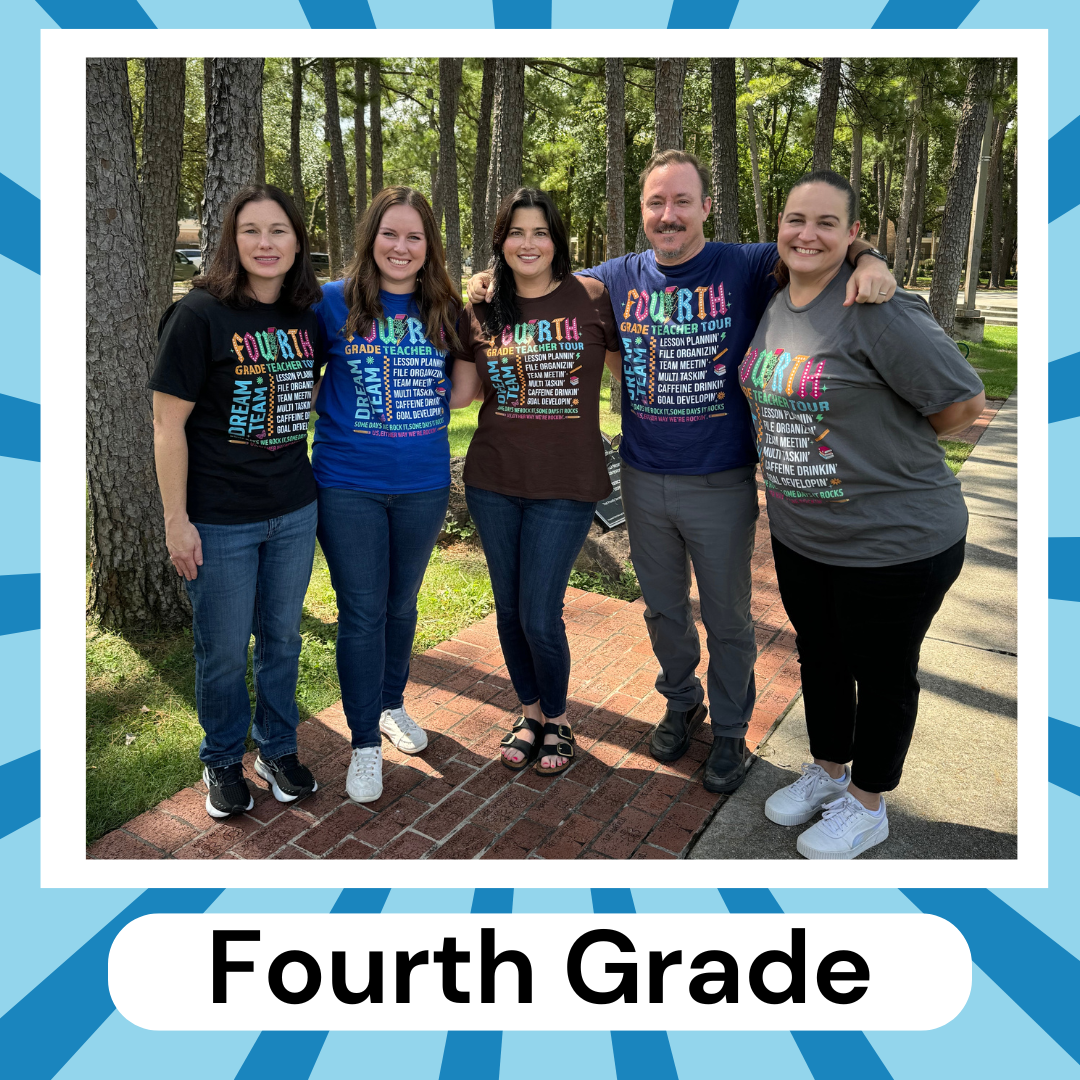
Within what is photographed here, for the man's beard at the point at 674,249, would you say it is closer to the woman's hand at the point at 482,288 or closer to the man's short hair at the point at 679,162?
the man's short hair at the point at 679,162

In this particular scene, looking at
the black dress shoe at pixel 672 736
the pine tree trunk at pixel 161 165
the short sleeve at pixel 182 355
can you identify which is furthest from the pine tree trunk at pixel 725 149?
the short sleeve at pixel 182 355

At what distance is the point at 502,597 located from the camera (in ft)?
11.7

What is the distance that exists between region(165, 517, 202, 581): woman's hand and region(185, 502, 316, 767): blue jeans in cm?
3

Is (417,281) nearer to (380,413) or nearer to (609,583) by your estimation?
(380,413)

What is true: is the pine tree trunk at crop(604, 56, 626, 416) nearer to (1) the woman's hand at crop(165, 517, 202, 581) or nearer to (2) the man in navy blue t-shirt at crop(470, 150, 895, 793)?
(2) the man in navy blue t-shirt at crop(470, 150, 895, 793)

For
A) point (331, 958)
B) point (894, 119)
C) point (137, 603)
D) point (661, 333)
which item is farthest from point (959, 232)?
point (331, 958)

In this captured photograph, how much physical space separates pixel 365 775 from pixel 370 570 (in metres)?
0.84

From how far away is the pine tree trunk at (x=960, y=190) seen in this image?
11.7 m

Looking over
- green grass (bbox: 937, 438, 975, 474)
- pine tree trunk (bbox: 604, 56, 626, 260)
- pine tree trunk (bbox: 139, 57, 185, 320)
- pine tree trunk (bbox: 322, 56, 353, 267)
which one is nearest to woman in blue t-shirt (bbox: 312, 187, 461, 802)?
pine tree trunk (bbox: 139, 57, 185, 320)

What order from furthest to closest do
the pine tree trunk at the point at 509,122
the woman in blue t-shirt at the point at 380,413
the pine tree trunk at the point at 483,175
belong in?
the pine tree trunk at the point at 483,175, the pine tree trunk at the point at 509,122, the woman in blue t-shirt at the point at 380,413

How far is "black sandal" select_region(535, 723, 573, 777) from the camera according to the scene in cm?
366

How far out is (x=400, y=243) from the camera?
10.2 ft

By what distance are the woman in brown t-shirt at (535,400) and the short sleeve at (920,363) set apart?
1.09 meters

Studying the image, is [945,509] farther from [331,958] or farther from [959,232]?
[959,232]
